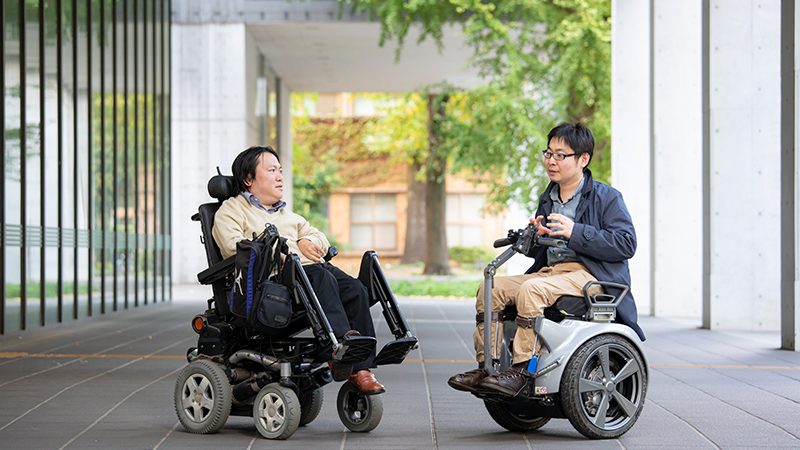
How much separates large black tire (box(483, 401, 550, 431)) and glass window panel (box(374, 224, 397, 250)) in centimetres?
3531

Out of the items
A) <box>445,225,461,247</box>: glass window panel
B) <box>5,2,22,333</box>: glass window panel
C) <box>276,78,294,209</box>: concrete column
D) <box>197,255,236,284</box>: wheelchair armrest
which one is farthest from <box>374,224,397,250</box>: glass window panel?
<box>197,255,236,284</box>: wheelchair armrest

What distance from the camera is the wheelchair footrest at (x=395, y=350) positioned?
447 centimetres

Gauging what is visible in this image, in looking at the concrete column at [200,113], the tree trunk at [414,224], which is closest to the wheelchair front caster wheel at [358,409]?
the concrete column at [200,113]

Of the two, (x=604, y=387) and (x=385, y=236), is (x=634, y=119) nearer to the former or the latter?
(x=604, y=387)

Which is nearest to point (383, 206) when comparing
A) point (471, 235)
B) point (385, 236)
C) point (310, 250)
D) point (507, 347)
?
point (385, 236)

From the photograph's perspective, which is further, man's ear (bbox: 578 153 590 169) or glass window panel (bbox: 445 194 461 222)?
glass window panel (bbox: 445 194 461 222)

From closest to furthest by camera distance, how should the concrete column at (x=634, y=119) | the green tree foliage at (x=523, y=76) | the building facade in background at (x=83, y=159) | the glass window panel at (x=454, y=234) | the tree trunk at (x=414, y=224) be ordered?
the building facade in background at (x=83, y=159)
the concrete column at (x=634, y=119)
the green tree foliage at (x=523, y=76)
the tree trunk at (x=414, y=224)
the glass window panel at (x=454, y=234)

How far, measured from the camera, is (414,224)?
35688 mm

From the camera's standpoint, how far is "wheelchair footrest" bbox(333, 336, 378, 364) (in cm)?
427

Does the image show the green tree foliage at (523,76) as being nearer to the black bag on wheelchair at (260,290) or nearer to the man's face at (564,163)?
the man's face at (564,163)

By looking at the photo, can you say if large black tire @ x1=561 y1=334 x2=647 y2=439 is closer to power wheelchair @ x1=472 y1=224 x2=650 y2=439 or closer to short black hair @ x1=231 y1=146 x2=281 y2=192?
power wheelchair @ x1=472 y1=224 x2=650 y2=439

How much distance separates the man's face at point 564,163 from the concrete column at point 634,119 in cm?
1162

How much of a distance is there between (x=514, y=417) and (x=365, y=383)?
2.78 feet

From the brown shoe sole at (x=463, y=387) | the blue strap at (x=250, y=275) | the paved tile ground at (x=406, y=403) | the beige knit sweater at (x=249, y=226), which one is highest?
the beige knit sweater at (x=249, y=226)
